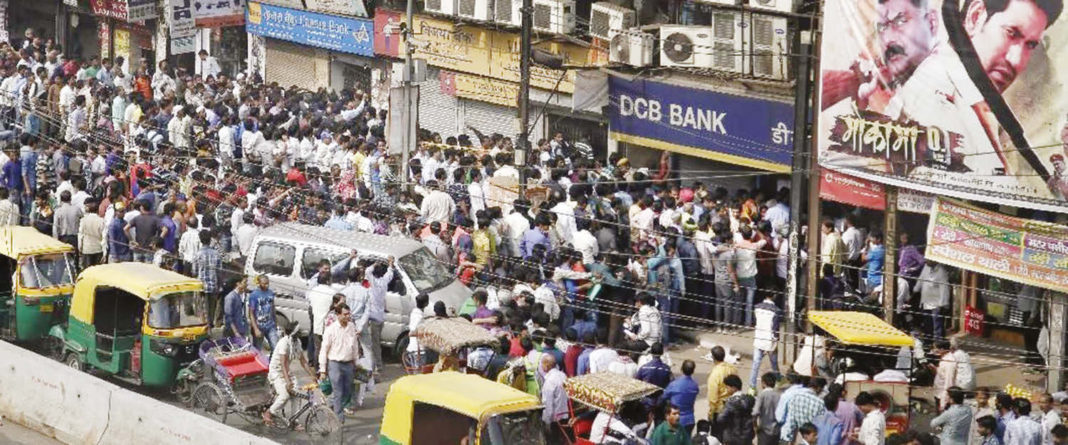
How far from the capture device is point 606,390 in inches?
616

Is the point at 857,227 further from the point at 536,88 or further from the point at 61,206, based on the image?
the point at 61,206

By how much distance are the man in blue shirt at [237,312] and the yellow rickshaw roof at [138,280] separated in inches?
22.2

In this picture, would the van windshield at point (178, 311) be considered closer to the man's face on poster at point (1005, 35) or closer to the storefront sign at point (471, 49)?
the man's face on poster at point (1005, 35)

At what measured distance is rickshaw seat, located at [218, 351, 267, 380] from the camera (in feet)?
58.5

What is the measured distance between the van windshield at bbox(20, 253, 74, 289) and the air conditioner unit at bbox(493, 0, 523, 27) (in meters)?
11.1

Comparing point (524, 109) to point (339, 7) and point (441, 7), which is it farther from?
point (339, 7)

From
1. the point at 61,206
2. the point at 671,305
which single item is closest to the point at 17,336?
the point at 61,206

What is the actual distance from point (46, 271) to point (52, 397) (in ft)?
8.21

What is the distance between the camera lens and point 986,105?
19.1 metres

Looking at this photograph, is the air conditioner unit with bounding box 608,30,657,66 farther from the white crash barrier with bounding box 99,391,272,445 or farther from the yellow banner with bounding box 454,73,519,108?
the white crash barrier with bounding box 99,391,272,445

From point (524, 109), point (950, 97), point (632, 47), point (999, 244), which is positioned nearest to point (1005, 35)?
point (950, 97)

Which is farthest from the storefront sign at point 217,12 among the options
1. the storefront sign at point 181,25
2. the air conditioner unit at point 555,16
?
the air conditioner unit at point 555,16

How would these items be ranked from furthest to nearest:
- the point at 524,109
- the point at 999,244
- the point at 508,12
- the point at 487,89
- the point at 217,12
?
the point at 217,12, the point at 487,89, the point at 508,12, the point at 524,109, the point at 999,244

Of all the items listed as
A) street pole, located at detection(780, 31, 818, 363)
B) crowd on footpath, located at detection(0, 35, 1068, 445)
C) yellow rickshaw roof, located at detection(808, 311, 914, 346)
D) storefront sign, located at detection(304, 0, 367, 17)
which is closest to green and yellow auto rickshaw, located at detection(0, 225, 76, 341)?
crowd on footpath, located at detection(0, 35, 1068, 445)
